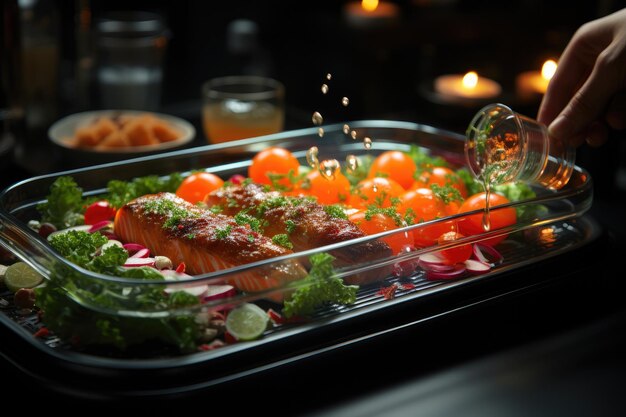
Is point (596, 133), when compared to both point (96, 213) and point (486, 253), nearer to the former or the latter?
point (486, 253)

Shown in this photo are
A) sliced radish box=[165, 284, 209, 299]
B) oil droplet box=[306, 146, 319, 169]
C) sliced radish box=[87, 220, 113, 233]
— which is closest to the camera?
sliced radish box=[165, 284, 209, 299]

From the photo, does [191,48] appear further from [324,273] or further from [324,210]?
[324,273]

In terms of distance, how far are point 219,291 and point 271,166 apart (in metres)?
0.59

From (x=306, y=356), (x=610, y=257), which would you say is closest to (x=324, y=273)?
(x=306, y=356)

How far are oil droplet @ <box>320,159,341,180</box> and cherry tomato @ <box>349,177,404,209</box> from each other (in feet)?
0.20

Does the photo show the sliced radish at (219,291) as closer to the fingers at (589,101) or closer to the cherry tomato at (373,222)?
the cherry tomato at (373,222)

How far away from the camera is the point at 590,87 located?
1435mm

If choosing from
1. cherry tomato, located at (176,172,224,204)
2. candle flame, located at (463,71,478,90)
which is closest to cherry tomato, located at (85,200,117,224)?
cherry tomato, located at (176,172,224,204)

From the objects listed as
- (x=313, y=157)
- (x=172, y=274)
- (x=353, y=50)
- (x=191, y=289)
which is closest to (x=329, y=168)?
(x=313, y=157)

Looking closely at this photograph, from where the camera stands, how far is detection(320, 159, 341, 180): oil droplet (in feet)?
5.08

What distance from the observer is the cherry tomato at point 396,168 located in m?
1.72

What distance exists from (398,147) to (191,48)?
1.62 metres

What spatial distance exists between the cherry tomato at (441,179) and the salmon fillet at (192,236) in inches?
18.2

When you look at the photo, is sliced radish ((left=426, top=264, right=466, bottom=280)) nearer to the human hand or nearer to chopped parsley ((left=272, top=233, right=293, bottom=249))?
chopped parsley ((left=272, top=233, right=293, bottom=249))
